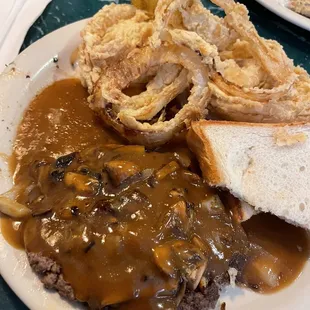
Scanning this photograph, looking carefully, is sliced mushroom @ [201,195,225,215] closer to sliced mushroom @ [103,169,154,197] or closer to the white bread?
the white bread

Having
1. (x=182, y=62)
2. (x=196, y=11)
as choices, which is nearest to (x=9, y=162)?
(x=182, y=62)

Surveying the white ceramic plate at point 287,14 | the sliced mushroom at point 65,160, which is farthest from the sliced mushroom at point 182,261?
the white ceramic plate at point 287,14

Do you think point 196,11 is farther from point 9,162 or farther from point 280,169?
point 9,162

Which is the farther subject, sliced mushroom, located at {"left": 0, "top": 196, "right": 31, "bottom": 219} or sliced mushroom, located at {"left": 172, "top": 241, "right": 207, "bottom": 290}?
sliced mushroom, located at {"left": 0, "top": 196, "right": 31, "bottom": 219}

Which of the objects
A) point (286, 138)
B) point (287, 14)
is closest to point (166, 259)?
point (286, 138)

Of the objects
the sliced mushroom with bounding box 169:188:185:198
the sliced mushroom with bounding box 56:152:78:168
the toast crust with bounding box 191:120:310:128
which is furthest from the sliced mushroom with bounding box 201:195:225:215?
the sliced mushroom with bounding box 56:152:78:168

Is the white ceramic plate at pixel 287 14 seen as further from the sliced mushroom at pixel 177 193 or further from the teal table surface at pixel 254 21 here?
the sliced mushroom at pixel 177 193
